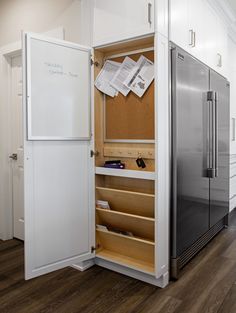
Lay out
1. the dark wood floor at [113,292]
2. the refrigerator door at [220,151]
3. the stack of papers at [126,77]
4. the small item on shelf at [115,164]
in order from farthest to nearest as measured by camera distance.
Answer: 1. the refrigerator door at [220,151]
2. the small item on shelf at [115,164]
3. the stack of papers at [126,77]
4. the dark wood floor at [113,292]

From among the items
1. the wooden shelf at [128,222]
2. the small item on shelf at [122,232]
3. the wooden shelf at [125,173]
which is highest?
the wooden shelf at [125,173]

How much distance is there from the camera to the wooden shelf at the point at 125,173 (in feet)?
7.46

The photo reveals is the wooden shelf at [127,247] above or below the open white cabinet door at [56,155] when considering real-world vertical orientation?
below

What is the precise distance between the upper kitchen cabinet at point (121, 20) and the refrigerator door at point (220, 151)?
1.27m

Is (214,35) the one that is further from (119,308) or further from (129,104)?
(119,308)

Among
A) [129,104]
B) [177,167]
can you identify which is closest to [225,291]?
[177,167]

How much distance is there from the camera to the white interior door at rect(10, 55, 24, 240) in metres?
3.23

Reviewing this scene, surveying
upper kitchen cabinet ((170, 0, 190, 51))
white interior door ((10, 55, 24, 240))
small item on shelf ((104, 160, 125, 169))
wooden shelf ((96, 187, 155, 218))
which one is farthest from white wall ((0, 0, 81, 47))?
wooden shelf ((96, 187, 155, 218))

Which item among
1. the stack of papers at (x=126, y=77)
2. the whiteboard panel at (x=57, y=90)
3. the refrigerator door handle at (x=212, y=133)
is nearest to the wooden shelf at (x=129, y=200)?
the whiteboard panel at (x=57, y=90)

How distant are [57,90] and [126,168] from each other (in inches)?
35.0

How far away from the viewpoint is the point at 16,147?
330cm

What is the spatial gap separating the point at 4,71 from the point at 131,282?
8.62 ft

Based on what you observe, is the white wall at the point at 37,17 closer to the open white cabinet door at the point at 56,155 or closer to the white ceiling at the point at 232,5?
the open white cabinet door at the point at 56,155

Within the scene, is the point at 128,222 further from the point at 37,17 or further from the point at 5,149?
the point at 37,17
